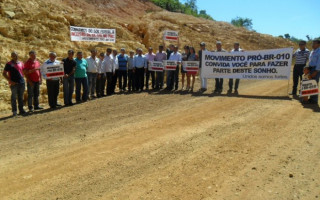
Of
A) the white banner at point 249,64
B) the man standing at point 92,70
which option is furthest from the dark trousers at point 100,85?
the white banner at point 249,64

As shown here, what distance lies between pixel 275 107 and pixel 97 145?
→ 18.8 feet

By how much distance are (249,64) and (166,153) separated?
7627mm

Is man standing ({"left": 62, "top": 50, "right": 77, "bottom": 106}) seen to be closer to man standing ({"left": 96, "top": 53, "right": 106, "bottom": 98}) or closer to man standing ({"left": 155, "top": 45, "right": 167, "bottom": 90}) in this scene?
man standing ({"left": 96, "top": 53, "right": 106, "bottom": 98})

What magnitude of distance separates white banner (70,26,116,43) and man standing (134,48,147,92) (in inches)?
187

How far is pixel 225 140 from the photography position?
19.1 ft

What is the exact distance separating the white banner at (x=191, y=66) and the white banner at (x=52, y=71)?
205 inches

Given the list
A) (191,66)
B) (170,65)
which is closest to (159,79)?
(170,65)

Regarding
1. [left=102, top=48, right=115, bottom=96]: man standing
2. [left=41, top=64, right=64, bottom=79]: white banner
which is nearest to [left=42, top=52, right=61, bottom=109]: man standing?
[left=41, top=64, right=64, bottom=79]: white banner

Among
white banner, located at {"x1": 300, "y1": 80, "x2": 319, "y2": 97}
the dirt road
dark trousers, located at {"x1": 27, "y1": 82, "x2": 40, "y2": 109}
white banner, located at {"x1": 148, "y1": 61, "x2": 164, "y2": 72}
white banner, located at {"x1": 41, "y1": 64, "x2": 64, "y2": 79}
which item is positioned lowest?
the dirt road

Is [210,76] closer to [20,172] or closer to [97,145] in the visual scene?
[97,145]

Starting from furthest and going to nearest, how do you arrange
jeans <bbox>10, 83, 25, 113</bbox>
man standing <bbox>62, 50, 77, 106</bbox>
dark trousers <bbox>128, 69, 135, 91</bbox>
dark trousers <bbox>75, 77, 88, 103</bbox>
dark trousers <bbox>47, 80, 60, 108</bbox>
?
dark trousers <bbox>128, 69, 135, 91</bbox> → dark trousers <bbox>75, 77, 88, 103</bbox> → man standing <bbox>62, 50, 77, 106</bbox> → dark trousers <bbox>47, 80, 60, 108</bbox> → jeans <bbox>10, 83, 25, 113</bbox>

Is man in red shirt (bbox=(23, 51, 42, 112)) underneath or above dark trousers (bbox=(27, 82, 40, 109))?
above

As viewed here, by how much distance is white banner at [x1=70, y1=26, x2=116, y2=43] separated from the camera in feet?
50.8

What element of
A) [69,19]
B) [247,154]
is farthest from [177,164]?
[69,19]
